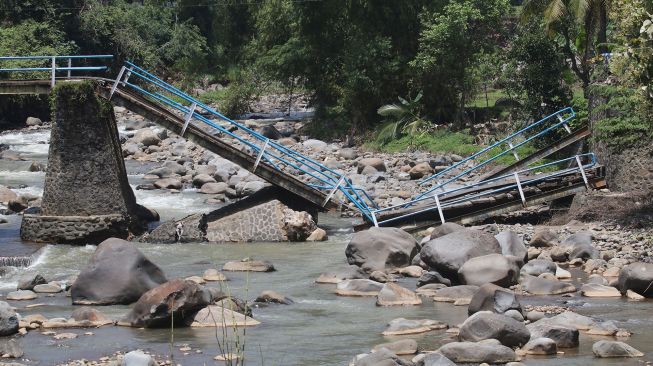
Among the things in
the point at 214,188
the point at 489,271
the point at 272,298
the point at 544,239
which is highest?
the point at 214,188

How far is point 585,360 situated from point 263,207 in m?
13.7

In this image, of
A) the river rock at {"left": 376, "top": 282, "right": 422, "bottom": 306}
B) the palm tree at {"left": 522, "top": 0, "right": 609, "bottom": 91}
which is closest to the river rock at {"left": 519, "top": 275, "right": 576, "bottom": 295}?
the river rock at {"left": 376, "top": 282, "right": 422, "bottom": 306}

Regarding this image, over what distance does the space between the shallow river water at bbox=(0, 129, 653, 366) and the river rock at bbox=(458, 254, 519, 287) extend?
2.41 ft

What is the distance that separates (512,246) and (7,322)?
32.5ft

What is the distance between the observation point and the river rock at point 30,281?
64.7ft

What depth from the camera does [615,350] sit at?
1421 centimetres

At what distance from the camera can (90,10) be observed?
60469 millimetres

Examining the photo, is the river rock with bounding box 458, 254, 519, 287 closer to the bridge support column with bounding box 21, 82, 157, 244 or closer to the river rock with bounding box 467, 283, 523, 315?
the river rock with bounding box 467, 283, 523, 315

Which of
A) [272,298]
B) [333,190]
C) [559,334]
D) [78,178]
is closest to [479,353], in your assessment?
[559,334]

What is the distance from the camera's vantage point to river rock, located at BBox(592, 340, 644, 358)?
46.5 feet

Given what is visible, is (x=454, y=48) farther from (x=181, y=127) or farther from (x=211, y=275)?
(x=211, y=275)

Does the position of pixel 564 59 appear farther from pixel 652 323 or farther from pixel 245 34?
pixel 245 34

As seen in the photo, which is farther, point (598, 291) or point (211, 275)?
point (211, 275)

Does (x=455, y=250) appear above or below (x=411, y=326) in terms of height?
above
